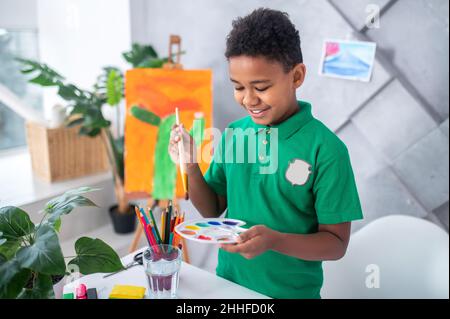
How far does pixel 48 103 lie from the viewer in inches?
80.4

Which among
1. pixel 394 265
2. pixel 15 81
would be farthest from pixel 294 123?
pixel 15 81

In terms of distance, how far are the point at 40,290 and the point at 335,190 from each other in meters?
0.45

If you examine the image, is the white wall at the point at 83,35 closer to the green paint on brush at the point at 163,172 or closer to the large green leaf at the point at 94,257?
the green paint on brush at the point at 163,172

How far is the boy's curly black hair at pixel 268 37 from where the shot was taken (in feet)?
2.18

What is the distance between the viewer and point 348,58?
128 centimetres

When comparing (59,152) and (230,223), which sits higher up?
(230,223)

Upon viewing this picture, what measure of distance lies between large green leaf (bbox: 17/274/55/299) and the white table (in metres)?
0.13

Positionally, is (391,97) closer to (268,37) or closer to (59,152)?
(268,37)

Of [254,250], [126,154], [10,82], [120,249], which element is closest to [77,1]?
[10,82]

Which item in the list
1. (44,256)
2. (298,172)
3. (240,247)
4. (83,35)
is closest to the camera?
(44,256)

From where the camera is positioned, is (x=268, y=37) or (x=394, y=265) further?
(x=394, y=265)

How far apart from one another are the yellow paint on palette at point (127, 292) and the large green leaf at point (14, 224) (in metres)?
0.16

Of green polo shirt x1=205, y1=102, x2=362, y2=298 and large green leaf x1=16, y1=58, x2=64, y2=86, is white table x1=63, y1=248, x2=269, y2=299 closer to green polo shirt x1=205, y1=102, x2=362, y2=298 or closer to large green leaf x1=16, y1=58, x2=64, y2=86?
green polo shirt x1=205, y1=102, x2=362, y2=298
